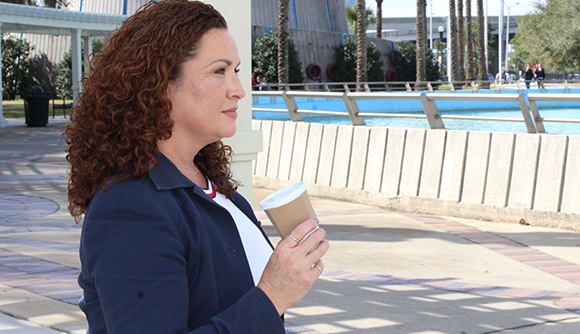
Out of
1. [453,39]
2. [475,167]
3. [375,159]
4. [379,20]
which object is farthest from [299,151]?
[379,20]

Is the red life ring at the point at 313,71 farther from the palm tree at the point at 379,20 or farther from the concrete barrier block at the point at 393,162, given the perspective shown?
the concrete barrier block at the point at 393,162

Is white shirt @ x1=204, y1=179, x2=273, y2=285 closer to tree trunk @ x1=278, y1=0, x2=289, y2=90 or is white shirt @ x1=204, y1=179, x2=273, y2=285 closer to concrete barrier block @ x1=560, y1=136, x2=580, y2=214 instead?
concrete barrier block @ x1=560, y1=136, x2=580, y2=214

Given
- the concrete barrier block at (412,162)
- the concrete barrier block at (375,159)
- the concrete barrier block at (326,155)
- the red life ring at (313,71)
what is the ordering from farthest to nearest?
the red life ring at (313,71), the concrete barrier block at (326,155), the concrete barrier block at (375,159), the concrete barrier block at (412,162)

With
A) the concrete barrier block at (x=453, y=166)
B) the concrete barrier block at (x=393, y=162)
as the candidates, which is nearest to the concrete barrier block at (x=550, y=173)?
the concrete barrier block at (x=453, y=166)

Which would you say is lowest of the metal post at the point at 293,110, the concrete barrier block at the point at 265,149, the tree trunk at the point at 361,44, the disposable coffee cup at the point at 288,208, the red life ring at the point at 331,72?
the concrete barrier block at the point at 265,149

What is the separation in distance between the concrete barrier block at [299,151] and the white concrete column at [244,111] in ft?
12.0

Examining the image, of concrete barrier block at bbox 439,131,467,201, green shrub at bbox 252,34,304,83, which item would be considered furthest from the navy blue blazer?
green shrub at bbox 252,34,304,83

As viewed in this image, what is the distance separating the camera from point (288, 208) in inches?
63.6

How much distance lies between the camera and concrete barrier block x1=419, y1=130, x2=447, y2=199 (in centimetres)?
888

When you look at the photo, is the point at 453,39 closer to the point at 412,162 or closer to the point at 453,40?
the point at 453,40

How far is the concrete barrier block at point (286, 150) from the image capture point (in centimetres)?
1091

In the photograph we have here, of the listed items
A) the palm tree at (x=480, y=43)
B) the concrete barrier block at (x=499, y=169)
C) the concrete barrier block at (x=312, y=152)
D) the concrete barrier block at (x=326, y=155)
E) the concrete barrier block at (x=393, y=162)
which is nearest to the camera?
the concrete barrier block at (x=499, y=169)

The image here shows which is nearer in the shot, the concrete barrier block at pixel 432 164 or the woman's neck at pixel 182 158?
the woman's neck at pixel 182 158

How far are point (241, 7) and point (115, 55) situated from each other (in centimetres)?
493
